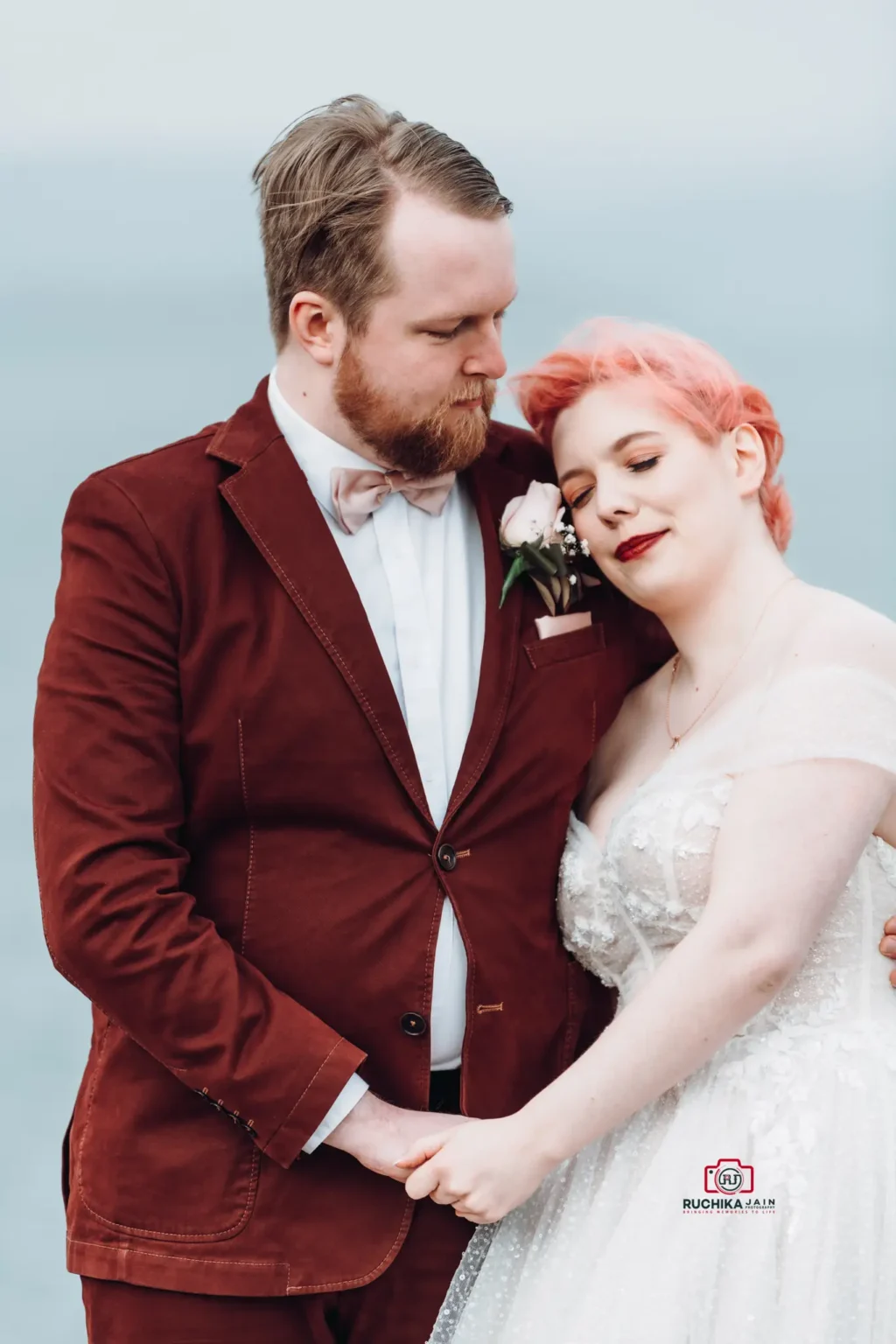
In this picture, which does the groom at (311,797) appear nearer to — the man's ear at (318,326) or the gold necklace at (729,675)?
the man's ear at (318,326)

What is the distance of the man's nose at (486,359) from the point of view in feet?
7.54

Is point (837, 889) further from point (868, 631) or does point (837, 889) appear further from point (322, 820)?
point (322, 820)

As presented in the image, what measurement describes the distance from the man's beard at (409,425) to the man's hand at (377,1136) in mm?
863

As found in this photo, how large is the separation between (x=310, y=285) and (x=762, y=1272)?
1.43m

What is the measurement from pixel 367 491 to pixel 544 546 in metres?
0.26

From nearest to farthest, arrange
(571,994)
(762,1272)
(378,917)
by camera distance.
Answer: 1. (762,1272)
2. (378,917)
3. (571,994)

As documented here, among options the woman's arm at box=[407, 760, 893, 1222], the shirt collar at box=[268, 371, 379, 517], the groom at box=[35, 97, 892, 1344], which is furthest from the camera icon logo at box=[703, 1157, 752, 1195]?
the shirt collar at box=[268, 371, 379, 517]

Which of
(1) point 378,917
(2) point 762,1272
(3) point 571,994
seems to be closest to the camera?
(2) point 762,1272

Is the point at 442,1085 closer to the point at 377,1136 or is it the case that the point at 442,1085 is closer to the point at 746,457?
the point at 377,1136

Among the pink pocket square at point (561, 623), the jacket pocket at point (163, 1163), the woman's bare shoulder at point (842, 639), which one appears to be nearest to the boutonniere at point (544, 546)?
the pink pocket square at point (561, 623)

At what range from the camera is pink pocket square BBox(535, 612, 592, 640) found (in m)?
2.38

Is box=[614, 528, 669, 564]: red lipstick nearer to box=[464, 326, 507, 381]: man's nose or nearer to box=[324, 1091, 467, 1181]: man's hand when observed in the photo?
box=[464, 326, 507, 381]: man's nose

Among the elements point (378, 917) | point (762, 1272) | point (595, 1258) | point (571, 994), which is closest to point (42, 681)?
point (378, 917)

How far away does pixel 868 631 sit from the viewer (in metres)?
2.29
